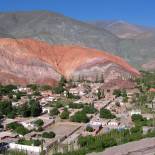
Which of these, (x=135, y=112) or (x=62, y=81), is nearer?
(x=135, y=112)

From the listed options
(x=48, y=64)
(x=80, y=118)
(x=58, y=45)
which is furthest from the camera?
(x=58, y=45)

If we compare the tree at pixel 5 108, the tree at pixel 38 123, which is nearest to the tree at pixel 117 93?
the tree at pixel 5 108

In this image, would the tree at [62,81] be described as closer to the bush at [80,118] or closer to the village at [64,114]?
the village at [64,114]

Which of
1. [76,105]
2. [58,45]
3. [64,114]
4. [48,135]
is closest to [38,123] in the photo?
[64,114]

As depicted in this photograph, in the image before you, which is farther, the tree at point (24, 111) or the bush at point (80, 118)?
the tree at point (24, 111)

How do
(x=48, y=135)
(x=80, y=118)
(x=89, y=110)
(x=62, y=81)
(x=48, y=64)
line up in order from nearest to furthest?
(x=48, y=135), (x=80, y=118), (x=89, y=110), (x=62, y=81), (x=48, y=64)

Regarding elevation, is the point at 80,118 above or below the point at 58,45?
below

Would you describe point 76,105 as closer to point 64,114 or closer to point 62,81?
point 64,114
